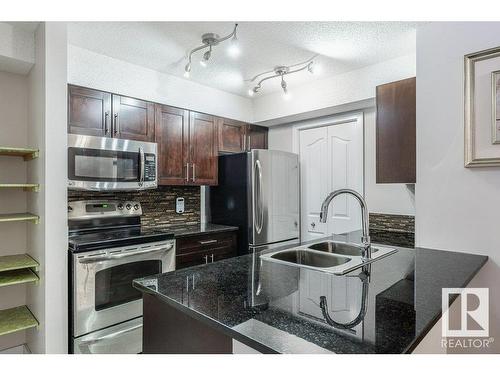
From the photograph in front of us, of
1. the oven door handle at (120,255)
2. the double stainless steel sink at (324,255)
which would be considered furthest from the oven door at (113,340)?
the double stainless steel sink at (324,255)

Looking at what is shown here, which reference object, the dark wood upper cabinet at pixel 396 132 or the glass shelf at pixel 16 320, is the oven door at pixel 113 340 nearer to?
the glass shelf at pixel 16 320

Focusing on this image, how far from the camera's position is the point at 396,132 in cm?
207

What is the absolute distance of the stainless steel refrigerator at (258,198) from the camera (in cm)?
308

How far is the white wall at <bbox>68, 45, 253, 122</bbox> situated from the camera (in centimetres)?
239

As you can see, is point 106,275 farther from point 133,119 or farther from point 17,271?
point 133,119

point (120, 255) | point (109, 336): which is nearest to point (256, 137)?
point (120, 255)

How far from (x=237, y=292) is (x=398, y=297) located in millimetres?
534

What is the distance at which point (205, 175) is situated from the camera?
318 centimetres

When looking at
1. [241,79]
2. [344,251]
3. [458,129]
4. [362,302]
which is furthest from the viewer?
[241,79]

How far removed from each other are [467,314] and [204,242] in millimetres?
2026

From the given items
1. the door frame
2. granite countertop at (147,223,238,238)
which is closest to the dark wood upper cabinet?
the door frame

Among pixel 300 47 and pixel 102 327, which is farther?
pixel 300 47
